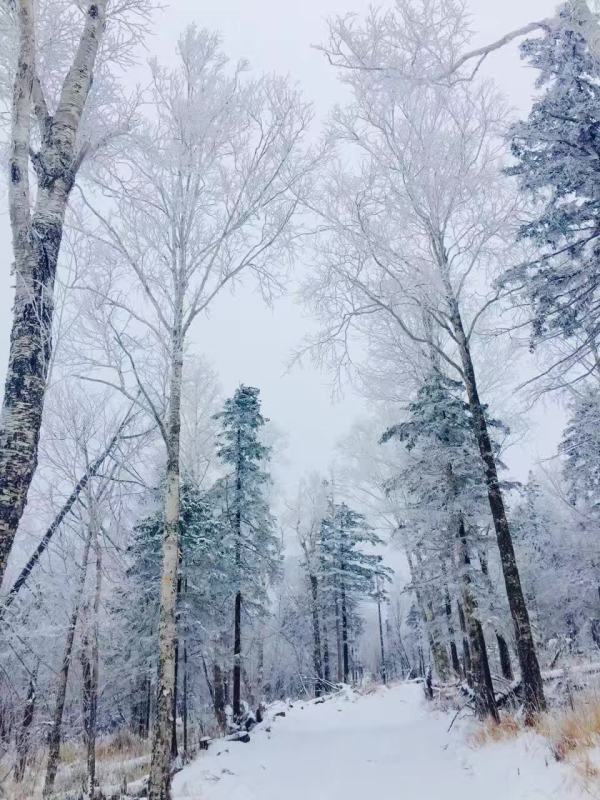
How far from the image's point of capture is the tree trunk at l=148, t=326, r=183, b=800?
6551 millimetres

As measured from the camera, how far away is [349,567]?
28.6m

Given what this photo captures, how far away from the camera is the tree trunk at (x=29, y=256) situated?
3873 mm

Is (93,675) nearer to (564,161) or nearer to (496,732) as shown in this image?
(496,732)

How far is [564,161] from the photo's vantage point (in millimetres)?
5934

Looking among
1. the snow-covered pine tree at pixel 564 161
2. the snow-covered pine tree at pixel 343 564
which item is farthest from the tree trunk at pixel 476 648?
the snow-covered pine tree at pixel 343 564

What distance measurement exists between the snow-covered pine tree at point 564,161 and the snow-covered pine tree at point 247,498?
37.8 feet

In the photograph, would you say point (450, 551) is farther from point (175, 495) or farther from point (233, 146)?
point (233, 146)

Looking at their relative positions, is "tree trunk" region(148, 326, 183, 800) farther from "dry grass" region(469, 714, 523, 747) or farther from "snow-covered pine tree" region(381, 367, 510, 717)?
"snow-covered pine tree" region(381, 367, 510, 717)

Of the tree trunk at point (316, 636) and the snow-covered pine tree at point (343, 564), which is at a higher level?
the snow-covered pine tree at point (343, 564)

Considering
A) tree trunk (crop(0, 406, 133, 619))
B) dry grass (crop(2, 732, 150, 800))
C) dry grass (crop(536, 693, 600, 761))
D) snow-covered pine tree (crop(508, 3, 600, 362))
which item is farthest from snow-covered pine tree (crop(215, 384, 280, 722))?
snow-covered pine tree (crop(508, 3, 600, 362))

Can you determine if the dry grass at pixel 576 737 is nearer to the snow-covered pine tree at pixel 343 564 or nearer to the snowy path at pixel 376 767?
the snowy path at pixel 376 767

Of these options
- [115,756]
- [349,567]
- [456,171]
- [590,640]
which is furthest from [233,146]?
[590,640]

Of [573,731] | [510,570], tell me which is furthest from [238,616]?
[573,731]

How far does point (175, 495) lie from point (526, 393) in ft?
18.7
